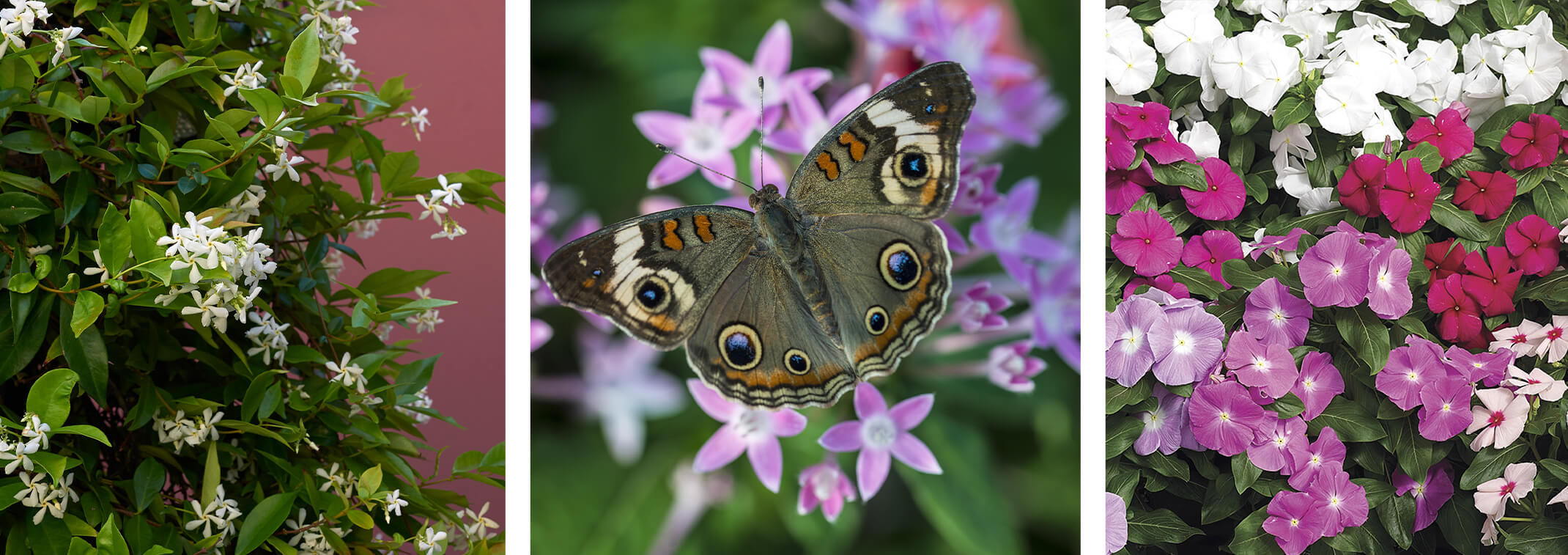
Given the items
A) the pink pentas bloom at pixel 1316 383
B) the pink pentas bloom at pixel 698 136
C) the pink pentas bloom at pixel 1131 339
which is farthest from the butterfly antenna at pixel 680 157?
the pink pentas bloom at pixel 1316 383

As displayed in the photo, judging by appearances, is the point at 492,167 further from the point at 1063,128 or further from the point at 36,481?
the point at 1063,128

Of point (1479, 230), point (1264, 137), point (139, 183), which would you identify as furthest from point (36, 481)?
point (1479, 230)

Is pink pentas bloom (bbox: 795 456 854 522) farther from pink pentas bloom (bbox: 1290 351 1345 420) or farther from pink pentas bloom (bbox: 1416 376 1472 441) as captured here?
pink pentas bloom (bbox: 1416 376 1472 441)

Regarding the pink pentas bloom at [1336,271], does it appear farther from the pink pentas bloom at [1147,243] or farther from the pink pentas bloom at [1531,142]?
the pink pentas bloom at [1531,142]

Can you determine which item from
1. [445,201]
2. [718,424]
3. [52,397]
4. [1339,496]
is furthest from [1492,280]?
[52,397]

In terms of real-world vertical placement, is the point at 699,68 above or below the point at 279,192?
above

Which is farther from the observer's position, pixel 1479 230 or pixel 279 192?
pixel 1479 230

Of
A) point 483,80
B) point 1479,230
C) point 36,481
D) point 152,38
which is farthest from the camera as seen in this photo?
point 483,80

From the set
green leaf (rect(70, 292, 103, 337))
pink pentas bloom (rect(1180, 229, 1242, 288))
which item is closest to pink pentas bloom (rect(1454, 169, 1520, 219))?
pink pentas bloom (rect(1180, 229, 1242, 288))
